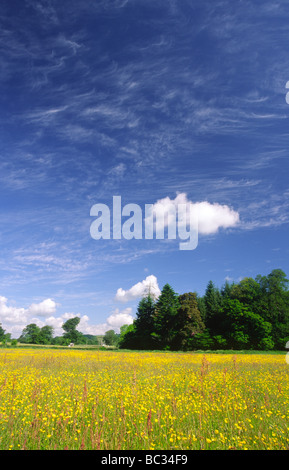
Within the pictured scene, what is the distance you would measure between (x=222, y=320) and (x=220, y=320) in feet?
2.97

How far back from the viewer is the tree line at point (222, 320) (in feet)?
169

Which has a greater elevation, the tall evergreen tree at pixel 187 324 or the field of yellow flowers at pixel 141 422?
the field of yellow flowers at pixel 141 422

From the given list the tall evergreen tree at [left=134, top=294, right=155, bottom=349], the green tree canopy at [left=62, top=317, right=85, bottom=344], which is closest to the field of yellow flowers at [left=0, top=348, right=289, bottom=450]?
the tall evergreen tree at [left=134, top=294, right=155, bottom=349]

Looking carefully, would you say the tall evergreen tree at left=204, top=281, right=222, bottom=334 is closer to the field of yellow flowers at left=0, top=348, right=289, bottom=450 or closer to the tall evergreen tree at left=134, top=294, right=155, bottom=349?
the tall evergreen tree at left=134, top=294, right=155, bottom=349

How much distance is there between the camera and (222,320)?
58.6 metres

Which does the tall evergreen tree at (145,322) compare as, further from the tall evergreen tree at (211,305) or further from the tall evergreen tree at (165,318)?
the tall evergreen tree at (211,305)

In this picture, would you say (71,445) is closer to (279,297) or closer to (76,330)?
(279,297)

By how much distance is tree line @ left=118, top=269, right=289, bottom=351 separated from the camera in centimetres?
5159

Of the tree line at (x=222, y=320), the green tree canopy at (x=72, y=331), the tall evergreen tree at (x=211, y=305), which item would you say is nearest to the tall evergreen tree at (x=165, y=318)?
the tree line at (x=222, y=320)

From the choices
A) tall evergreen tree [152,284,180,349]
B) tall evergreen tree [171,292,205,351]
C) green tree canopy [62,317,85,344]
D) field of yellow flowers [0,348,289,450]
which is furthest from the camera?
green tree canopy [62,317,85,344]

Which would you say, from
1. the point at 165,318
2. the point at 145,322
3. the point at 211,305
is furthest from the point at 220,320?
the point at 145,322

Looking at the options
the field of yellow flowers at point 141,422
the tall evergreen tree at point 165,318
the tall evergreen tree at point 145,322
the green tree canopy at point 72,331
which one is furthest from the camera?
the green tree canopy at point 72,331
